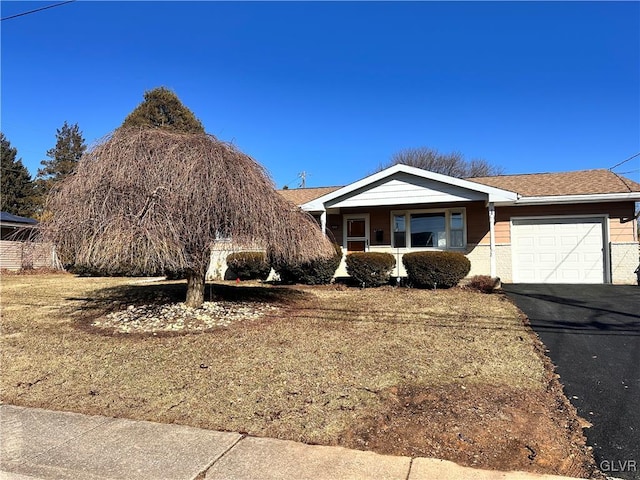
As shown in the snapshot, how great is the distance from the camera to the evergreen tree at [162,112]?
90.9ft

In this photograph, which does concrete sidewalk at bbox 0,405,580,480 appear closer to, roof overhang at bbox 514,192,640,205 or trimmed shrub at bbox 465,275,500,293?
trimmed shrub at bbox 465,275,500,293

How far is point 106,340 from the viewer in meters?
7.39

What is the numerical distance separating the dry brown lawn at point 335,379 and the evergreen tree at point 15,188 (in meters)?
41.0

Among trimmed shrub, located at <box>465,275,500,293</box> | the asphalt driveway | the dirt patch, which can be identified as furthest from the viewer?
trimmed shrub, located at <box>465,275,500,293</box>

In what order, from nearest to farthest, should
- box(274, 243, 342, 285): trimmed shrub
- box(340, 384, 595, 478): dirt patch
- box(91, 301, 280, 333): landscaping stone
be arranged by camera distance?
box(340, 384, 595, 478): dirt patch < box(91, 301, 280, 333): landscaping stone < box(274, 243, 342, 285): trimmed shrub

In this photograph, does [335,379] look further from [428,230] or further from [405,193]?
[428,230]

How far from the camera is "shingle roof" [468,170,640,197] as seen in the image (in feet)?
44.3

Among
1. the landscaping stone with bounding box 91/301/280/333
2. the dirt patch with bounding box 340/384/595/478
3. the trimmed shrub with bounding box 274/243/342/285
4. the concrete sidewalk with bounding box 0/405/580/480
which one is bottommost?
the concrete sidewalk with bounding box 0/405/580/480

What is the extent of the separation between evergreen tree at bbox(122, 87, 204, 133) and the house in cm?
1697

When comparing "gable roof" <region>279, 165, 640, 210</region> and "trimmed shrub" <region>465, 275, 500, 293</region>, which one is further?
"gable roof" <region>279, 165, 640, 210</region>

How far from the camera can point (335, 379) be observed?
533 centimetres

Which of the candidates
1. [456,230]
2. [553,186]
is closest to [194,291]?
[456,230]

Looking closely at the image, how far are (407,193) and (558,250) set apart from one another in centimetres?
507

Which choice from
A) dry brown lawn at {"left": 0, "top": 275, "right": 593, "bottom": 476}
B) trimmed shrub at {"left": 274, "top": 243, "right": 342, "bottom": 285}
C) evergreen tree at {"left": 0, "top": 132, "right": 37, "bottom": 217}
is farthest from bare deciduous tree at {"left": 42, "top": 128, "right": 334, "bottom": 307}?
evergreen tree at {"left": 0, "top": 132, "right": 37, "bottom": 217}
